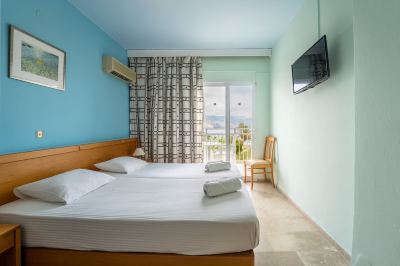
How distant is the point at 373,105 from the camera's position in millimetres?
1020

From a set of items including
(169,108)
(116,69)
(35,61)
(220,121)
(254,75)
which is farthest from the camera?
(220,121)

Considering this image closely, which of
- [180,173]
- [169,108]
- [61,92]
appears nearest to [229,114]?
[169,108]

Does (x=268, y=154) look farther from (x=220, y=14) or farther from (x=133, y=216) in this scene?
(x=133, y=216)

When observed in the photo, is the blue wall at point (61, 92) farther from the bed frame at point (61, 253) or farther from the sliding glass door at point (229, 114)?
the sliding glass door at point (229, 114)

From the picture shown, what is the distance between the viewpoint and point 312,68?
232 cm

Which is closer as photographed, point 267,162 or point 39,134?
point 39,134

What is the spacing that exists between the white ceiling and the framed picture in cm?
89

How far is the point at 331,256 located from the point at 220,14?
313cm

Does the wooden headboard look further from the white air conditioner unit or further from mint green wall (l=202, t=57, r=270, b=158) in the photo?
mint green wall (l=202, t=57, r=270, b=158)

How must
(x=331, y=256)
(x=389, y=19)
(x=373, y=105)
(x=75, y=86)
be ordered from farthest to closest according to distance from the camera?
(x=75, y=86)
(x=331, y=256)
(x=373, y=105)
(x=389, y=19)

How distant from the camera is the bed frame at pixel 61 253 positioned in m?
1.43

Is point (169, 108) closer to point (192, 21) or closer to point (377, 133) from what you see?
point (192, 21)

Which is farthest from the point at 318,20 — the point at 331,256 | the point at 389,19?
the point at 331,256

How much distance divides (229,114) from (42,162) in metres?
3.41
